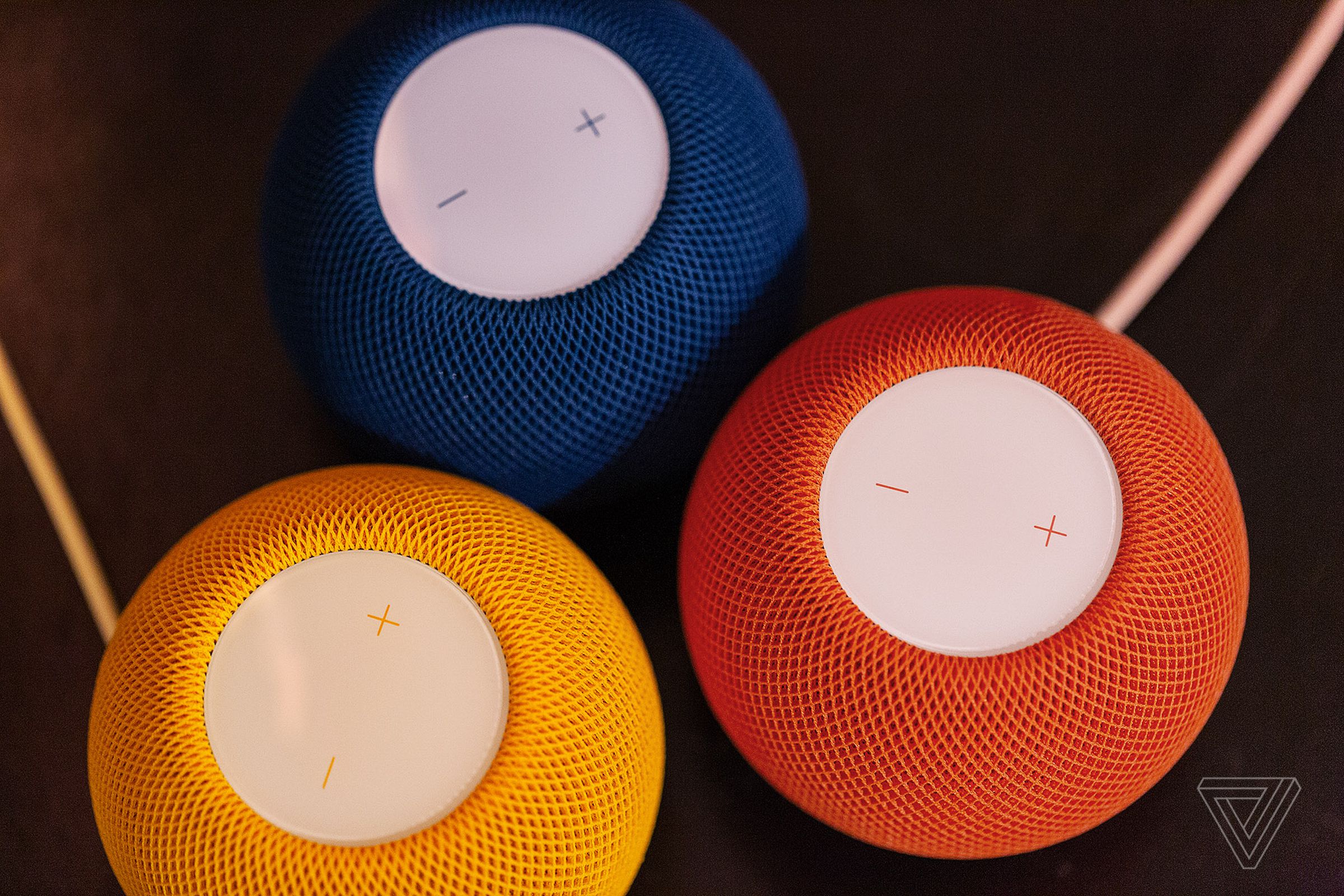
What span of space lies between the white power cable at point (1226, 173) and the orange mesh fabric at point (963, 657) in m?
0.38

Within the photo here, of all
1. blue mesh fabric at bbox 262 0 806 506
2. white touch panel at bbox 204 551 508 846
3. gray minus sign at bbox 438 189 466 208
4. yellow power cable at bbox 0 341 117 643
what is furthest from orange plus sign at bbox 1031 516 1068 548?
yellow power cable at bbox 0 341 117 643

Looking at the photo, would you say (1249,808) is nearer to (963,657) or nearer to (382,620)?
(963,657)

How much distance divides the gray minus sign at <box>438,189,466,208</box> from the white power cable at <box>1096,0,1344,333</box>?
2.57 ft

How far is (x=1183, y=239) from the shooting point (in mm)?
1321

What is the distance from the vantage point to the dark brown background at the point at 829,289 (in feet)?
3.71

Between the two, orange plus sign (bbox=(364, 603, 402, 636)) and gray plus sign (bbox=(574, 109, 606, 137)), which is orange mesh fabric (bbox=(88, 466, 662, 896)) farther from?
gray plus sign (bbox=(574, 109, 606, 137))

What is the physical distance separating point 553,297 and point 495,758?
0.38m

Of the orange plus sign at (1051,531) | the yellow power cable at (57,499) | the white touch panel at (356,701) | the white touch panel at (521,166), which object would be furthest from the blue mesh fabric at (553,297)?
the yellow power cable at (57,499)

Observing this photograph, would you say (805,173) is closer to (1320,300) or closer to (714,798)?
(1320,300)

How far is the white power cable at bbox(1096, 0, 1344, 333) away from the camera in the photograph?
131 cm

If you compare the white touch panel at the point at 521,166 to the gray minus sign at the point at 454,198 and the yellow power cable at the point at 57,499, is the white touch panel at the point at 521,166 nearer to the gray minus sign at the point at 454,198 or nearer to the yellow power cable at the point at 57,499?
the gray minus sign at the point at 454,198

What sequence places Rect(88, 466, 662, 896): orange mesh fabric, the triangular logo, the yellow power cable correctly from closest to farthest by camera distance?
Rect(88, 466, 662, 896): orange mesh fabric → the triangular logo → the yellow power cable

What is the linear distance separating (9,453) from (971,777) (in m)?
1.17

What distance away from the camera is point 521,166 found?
936mm
